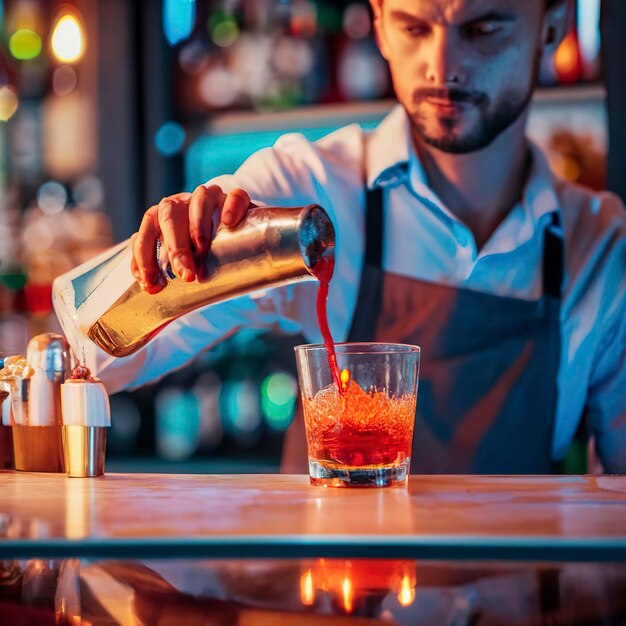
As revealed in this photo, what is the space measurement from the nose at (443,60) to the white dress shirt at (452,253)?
0.38 ft

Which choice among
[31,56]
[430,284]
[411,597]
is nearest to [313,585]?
[411,597]

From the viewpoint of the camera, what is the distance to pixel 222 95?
2.89m

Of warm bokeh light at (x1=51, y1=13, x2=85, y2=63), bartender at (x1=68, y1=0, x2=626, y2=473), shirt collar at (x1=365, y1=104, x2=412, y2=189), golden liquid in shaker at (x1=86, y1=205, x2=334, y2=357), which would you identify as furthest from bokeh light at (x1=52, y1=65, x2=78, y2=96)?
golden liquid in shaker at (x1=86, y1=205, x2=334, y2=357)

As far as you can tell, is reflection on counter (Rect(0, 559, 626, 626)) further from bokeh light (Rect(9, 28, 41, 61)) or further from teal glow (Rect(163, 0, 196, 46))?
bokeh light (Rect(9, 28, 41, 61))

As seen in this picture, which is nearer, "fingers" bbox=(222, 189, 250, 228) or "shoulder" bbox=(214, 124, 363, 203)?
"fingers" bbox=(222, 189, 250, 228)

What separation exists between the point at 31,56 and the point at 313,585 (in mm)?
2833

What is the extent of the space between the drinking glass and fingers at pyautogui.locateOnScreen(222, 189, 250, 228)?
0.18 metres

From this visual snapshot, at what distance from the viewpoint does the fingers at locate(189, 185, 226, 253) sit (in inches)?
46.5

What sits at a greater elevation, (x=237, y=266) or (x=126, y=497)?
(x=237, y=266)

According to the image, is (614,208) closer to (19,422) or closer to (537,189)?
(537,189)

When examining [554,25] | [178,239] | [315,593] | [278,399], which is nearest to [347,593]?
[315,593]

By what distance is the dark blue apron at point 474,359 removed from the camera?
6.19 ft

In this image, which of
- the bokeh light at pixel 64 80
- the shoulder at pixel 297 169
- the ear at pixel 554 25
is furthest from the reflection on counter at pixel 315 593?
the bokeh light at pixel 64 80

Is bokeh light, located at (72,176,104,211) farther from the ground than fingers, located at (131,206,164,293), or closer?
farther from the ground
